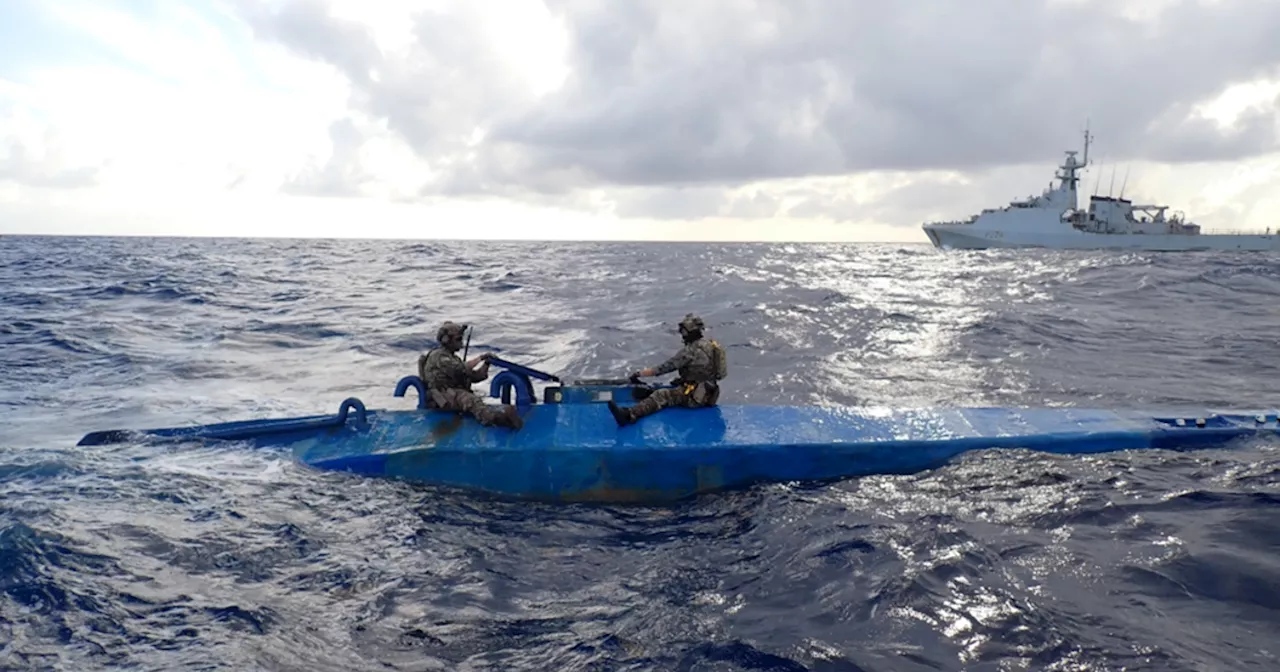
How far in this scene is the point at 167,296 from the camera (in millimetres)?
27297

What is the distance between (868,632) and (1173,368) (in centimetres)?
1280

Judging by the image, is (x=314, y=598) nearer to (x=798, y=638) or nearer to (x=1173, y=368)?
(x=798, y=638)

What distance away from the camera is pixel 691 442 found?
27.2ft

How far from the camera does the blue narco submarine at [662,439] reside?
8.23 metres

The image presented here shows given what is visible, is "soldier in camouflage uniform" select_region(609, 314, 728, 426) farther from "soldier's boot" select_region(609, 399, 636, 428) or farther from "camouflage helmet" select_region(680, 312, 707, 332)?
"soldier's boot" select_region(609, 399, 636, 428)

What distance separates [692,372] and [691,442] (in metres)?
1.15

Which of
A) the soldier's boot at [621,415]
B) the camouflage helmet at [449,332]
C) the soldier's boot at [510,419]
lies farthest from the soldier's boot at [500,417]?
the soldier's boot at [621,415]

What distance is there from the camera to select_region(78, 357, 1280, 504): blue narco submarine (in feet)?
27.0

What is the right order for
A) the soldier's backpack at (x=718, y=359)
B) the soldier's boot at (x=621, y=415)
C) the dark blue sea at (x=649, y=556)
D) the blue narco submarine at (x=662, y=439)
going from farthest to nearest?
the soldier's backpack at (x=718, y=359) → the soldier's boot at (x=621, y=415) → the blue narco submarine at (x=662, y=439) → the dark blue sea at (x=649, y=556)

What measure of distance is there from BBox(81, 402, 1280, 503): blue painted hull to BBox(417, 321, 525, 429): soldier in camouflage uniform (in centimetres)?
18

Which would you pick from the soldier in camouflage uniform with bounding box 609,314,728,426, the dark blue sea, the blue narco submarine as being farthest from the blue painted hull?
the dark blue sea

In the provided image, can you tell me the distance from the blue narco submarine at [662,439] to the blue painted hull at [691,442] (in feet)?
Answer: 0.04

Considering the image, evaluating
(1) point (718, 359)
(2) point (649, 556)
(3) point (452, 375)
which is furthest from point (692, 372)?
(2) point (649, 556)

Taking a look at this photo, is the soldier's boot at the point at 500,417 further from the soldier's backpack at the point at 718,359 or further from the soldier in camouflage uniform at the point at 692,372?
the soldier's backpack at the point at 718,359
